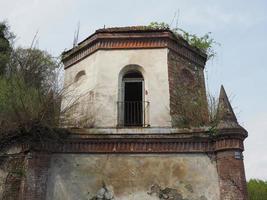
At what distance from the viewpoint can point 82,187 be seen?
9.48 metres

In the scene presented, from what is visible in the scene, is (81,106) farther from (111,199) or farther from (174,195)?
(174,195)

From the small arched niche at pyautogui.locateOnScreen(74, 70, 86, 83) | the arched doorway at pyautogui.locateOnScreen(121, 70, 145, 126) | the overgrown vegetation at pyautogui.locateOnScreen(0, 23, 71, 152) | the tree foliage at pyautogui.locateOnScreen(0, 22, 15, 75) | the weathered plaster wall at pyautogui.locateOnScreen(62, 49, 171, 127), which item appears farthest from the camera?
the tree foliage at pyautogui.locateOnScreen(0, 22, 15, 75)

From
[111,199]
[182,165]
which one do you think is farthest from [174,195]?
[111,199]

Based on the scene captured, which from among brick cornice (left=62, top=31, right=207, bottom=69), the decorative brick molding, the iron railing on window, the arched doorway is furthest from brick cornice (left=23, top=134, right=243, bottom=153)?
brick cornice (left=62, top=31, right=207, bottom=69)

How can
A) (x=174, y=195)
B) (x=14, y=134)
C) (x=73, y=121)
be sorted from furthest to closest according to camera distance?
(x=73, y=121) < (x=14, y=134) < (x=174, y=195)

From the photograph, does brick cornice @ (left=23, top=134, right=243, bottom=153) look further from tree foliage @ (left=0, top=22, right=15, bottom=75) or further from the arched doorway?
tree foliage @ (left=0, top=22, right=15, bottom=75)

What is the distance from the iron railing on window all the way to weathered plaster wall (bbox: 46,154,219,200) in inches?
56.6

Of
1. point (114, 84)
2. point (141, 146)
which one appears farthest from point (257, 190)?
point (141, 146)

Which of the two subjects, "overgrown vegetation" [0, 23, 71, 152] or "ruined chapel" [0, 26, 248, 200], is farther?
"overgrown vegetation" [0, 23, 71, 152]

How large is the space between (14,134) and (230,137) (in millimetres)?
5680

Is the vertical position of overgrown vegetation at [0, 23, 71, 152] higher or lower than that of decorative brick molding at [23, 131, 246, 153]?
higher

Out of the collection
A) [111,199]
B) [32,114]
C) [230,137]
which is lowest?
[111,199]

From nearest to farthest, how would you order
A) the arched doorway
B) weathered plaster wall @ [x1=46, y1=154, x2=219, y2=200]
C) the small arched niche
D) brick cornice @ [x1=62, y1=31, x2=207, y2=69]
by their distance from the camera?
weathered plaster wall @ [x1=46, y1=154, x2=219, y2=200], the arched doorway, brick cornice @ [x1=62, y1=31, x2=207, y2=69], the small arched niche

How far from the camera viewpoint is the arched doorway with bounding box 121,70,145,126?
1109 centimetres
